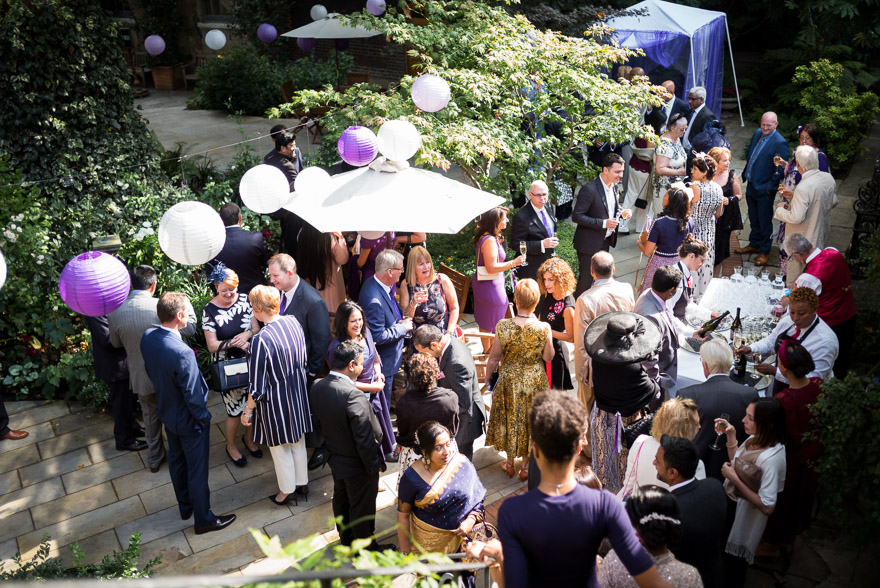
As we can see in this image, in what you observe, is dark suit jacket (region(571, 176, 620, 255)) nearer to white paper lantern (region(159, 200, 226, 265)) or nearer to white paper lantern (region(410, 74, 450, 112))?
white paper lantern (region(410, 74, 450, 112))

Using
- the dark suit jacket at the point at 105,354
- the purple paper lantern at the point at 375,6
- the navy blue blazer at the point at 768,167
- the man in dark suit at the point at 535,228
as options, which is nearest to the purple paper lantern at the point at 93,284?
the dark suit jacket at the point at 105,354

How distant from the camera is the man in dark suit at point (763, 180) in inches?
333

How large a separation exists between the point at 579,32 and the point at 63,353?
881cm

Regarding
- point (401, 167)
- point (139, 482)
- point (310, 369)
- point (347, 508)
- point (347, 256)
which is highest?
point (401, 167)

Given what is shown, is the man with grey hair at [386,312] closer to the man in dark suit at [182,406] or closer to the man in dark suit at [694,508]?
the man in dark suit at [182,406]

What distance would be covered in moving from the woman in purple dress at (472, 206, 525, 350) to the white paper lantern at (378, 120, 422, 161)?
0.87 metres

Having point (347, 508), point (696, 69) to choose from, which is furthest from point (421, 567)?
point (696, 69)

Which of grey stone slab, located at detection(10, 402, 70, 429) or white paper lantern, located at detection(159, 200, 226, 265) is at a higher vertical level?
white paper lantern, located at detection(159, 200, 226, 265)

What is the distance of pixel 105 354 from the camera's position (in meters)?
5.51

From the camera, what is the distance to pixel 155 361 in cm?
457

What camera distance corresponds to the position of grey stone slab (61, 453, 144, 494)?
219 inches

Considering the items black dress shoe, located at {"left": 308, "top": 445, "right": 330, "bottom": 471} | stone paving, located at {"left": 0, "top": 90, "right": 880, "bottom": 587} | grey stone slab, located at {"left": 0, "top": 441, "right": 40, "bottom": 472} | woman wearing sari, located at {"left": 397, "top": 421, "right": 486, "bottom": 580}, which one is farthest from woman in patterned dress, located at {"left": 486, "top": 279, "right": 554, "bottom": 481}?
grey stone slab, located at {"left": 0, "top": 441, "right": 40, "bottom": 472}

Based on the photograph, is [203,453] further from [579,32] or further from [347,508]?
[579,32]

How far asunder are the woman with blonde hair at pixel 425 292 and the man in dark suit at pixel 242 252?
150 cm
